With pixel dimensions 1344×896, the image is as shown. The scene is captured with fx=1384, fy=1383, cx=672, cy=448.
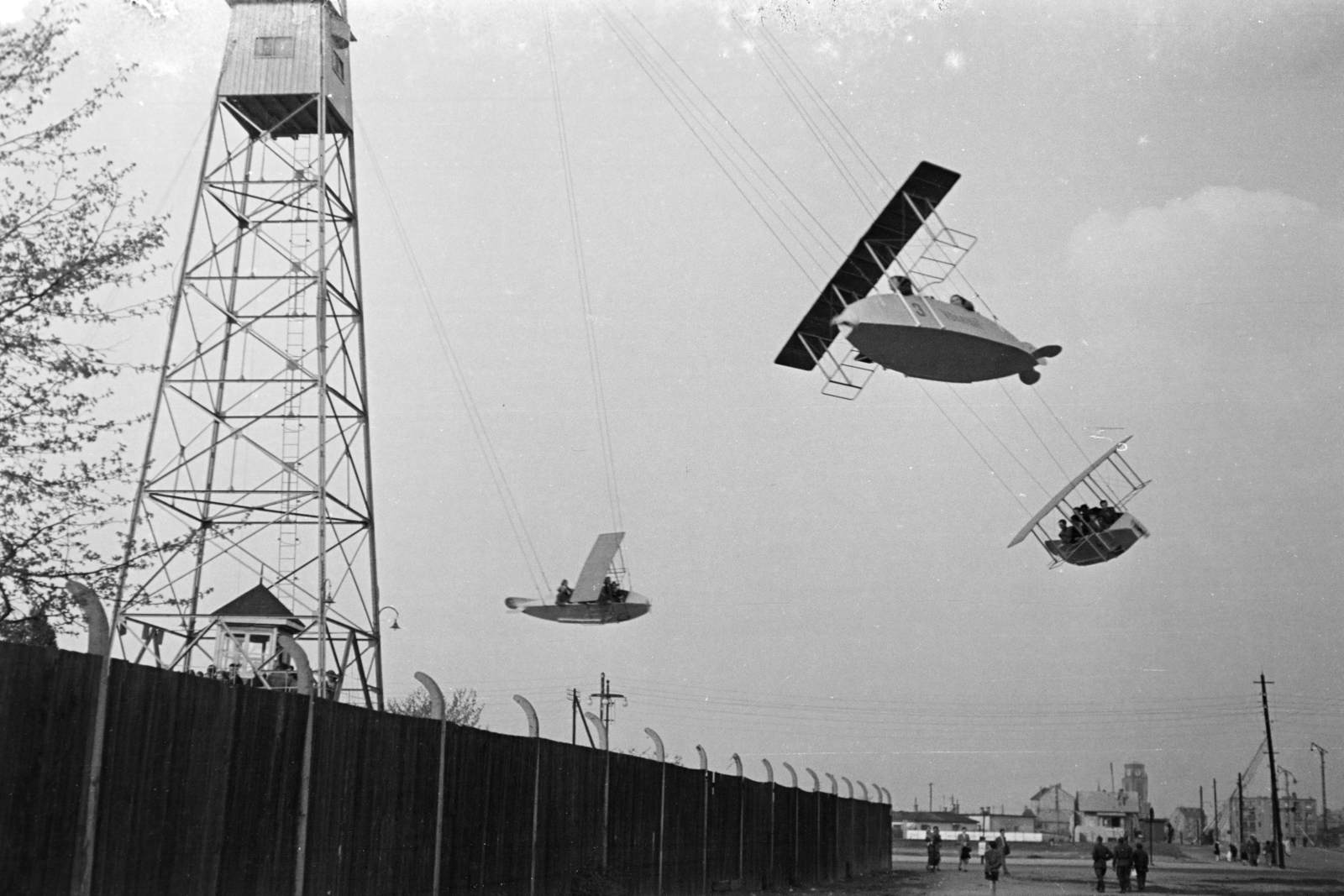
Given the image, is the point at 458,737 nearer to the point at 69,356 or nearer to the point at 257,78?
the point at 69,356

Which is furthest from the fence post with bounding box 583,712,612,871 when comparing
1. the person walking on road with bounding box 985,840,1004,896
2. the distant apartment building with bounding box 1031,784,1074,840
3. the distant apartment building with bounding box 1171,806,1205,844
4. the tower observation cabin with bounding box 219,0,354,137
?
the distant apartment building with bounding box 1171,806,1205,844

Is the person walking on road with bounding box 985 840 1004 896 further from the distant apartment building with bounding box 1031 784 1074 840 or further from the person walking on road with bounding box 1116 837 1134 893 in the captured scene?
the distant apartment building with bounding box 1031 784 1074 840

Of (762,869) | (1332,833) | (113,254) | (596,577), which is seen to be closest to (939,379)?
(762,869)

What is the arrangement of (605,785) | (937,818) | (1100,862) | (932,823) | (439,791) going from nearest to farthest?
(439,791)
(605,785)
(1100,862)
(932,823)
(937,818)

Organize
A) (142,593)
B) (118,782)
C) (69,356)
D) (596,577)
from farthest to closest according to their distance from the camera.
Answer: (596,577) → (142,593) → (69,356) → (118,782)

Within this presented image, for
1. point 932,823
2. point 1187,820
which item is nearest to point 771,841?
point 932,823

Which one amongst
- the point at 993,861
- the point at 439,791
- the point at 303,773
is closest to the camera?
the point at 303,773

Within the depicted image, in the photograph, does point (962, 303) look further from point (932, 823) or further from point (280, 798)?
point (932, 823)

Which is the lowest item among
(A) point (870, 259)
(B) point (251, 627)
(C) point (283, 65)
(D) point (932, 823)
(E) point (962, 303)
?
(D) point (932, 823)

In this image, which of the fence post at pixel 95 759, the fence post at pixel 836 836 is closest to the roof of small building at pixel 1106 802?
the fence post at pixel 836 836
